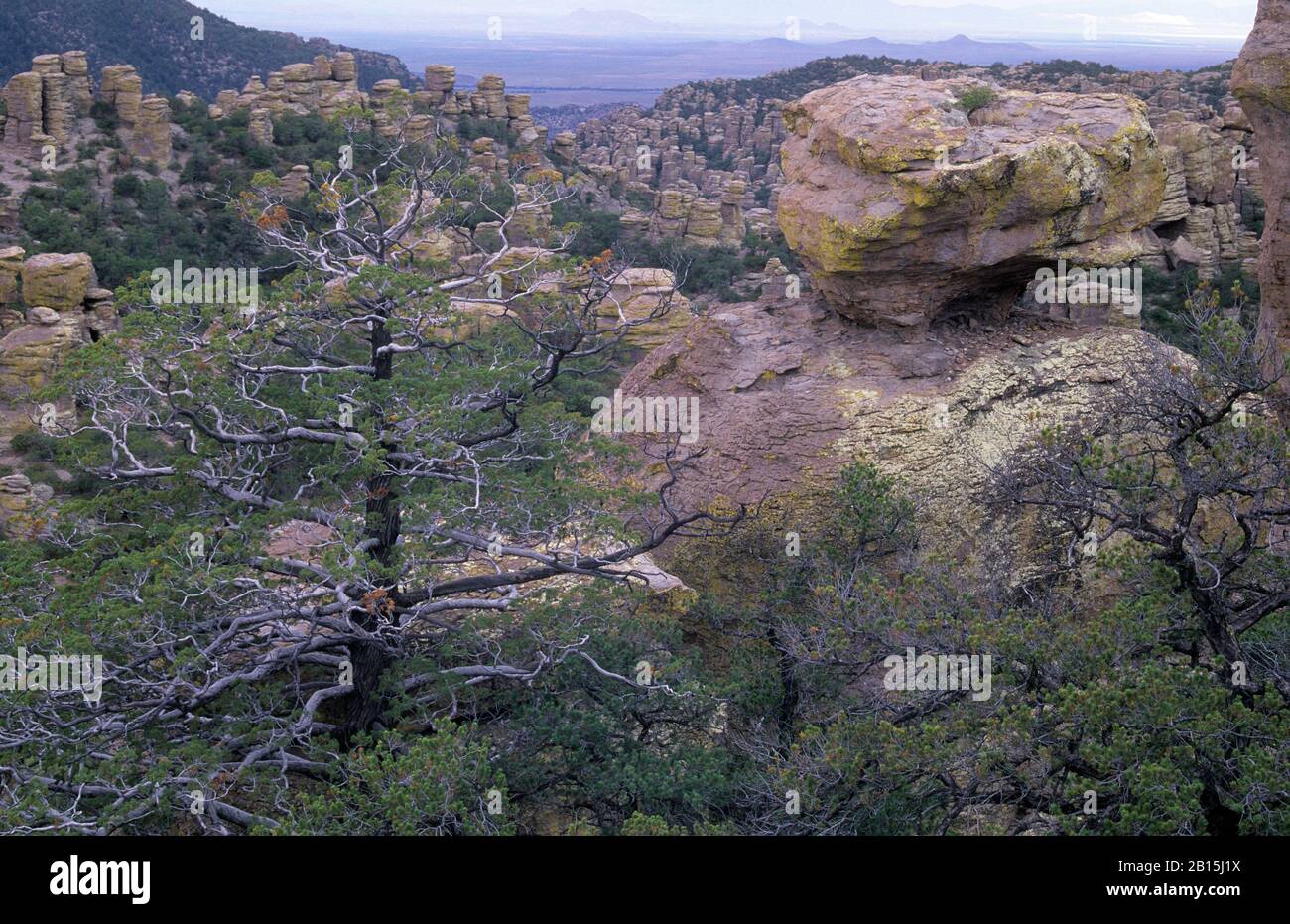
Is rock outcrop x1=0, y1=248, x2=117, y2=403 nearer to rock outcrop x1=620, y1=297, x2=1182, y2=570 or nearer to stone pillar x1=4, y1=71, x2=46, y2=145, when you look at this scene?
stone pillar x1=4, y1=71, x2=46, y2=145

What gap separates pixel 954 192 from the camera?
11.9 m

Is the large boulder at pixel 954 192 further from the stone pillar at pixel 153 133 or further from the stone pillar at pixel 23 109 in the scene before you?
the stone pillar at pixel 23 109

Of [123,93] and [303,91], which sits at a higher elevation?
[303,91]

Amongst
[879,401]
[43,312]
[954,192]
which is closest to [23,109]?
[43,312]

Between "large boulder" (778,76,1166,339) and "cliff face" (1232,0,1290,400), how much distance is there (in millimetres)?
1040

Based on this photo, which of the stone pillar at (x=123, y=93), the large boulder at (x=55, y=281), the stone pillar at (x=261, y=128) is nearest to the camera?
the large boulder at (x=55, y=281)

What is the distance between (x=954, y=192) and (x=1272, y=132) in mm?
3553

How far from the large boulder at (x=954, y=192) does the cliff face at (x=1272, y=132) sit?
104cm

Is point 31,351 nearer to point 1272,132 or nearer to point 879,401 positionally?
point 879,401

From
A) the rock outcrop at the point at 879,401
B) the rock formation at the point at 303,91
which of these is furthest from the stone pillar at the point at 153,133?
the rock outcrop at the point at 879,401

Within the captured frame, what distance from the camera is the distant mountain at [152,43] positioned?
46.4 meters

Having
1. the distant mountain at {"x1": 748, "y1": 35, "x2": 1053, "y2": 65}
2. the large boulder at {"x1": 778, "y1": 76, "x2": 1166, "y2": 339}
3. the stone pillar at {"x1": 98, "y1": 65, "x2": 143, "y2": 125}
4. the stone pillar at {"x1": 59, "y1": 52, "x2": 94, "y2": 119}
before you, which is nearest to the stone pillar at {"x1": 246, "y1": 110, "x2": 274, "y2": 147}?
the stone pillar at {"x1": 98, "y1": 65, "x2": 143, "y2": 125}

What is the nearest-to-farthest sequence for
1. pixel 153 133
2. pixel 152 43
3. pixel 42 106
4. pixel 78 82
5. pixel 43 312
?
pixel 43 312, pixel 42 106, pixel 153 133, pixel 78 82, pixel 152 43
